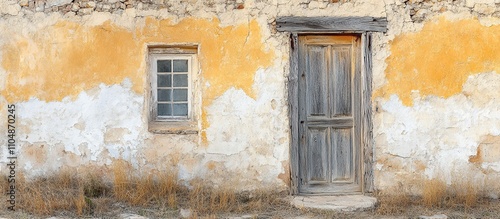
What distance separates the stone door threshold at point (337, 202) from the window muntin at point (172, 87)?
5.83ft

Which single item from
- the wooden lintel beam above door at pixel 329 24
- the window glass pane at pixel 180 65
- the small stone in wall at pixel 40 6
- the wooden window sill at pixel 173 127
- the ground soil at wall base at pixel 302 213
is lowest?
the ground soil at wall base at pixel 302 213

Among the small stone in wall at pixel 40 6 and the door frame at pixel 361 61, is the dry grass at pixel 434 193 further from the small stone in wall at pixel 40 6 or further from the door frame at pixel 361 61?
the small stone in wall at pixel 40 6

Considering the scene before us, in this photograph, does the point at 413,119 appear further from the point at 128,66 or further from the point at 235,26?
the point at 128,66

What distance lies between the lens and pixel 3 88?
7461mm

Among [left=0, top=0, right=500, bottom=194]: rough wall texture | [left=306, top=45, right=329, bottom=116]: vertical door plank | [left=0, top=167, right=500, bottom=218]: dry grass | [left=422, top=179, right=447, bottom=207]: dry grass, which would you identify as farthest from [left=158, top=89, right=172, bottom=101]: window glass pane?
[left=422, top=179, right=447, bottom=207]: dry grass

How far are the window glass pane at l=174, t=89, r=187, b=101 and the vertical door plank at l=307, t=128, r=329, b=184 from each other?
1.64 metres

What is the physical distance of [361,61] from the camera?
7395 millimetres

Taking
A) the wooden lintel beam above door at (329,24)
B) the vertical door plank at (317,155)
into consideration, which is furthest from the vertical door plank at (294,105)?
the vertical door plank at (317,155)

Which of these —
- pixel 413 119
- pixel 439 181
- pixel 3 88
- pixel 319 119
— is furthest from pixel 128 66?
pixel 439 181

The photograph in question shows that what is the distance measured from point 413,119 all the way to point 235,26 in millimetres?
2476

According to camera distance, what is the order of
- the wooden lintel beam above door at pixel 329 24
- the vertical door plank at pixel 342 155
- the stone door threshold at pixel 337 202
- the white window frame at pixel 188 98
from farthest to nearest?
1. the vertical door plank at pixel 342 155
2. the white window frame at pixel 188 98
3. the wooden lintel beam above door at pixel 329 24
4. the stone door threshold at pixel 337 202

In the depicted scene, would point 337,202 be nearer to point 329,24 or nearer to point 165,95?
point 329,24

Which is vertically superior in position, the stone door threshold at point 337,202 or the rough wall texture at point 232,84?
the rough wall texture at point 232,84

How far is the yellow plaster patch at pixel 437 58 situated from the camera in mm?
7379
